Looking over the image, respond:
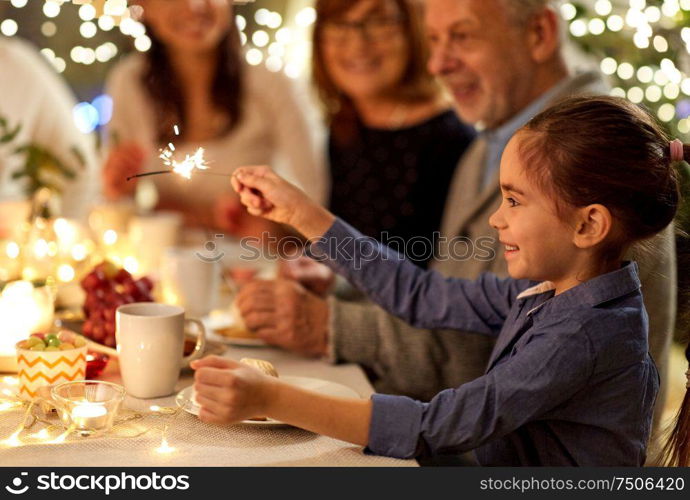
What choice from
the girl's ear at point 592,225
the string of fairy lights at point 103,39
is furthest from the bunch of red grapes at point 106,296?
the string of fairy lights at point 103,39

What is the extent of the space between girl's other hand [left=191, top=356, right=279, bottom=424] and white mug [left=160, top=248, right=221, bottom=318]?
0.69 m

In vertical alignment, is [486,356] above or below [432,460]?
above

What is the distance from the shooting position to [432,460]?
149 cm

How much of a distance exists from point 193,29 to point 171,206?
552mm

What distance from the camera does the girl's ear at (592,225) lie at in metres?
0.99

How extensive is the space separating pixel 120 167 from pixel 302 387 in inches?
50.2

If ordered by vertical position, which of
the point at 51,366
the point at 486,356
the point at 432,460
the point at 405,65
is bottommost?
the point at 432,460

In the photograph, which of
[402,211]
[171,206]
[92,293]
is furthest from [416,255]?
[92,293]

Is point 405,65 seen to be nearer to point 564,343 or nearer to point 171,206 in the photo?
point 171,206

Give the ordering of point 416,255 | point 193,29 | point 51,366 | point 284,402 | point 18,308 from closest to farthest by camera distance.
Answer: point 284,402 < point 51,366 < point 18,308 < point 416,255 < point 193,29

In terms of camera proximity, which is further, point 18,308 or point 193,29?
point 193,29

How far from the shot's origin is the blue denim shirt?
36.7 inches

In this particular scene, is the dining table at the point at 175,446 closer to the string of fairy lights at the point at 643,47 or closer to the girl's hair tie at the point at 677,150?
the girl's hair tie at the point at 677,150

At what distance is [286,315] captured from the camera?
142 centimetres
